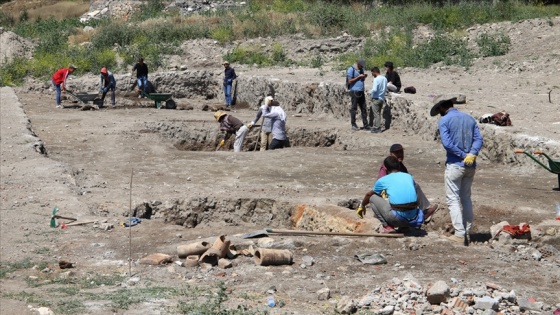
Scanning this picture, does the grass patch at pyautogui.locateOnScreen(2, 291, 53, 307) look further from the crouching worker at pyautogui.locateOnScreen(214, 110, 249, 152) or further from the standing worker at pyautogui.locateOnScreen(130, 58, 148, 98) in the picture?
the standing worker at pyautogui.locateOnScreen(130, 58, 148, 98)

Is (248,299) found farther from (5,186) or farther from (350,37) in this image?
(350,37)

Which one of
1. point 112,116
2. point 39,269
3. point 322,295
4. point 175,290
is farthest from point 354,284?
point 112,116

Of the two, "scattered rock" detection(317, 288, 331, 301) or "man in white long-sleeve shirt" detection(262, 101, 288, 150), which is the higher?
"scattered rock" detection(317, 288, 331, 301)

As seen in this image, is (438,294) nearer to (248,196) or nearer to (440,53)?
(248,196)

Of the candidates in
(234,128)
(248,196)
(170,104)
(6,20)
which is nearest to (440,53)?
(170,104)

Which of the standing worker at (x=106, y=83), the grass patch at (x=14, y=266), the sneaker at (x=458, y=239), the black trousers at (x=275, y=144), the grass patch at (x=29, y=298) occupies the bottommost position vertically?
the black trousers at (x=275, y=144)

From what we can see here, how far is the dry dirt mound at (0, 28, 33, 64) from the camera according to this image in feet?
107

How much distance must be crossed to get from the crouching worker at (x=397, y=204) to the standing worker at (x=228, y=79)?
16038 millimetres

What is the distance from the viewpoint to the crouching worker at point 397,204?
35.0 ft

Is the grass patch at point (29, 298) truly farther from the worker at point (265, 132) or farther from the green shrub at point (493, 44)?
the green shrub at point (493, 44)

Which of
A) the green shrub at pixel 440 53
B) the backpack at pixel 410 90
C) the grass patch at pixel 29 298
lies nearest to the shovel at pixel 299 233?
the grass patch at pixel 29 298

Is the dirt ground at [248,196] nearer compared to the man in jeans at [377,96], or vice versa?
the dirt ground at [248,196]

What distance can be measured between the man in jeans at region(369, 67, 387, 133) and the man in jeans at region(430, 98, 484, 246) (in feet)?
28.9

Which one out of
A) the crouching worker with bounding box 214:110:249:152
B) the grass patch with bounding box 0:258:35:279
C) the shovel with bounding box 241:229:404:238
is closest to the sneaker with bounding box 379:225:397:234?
the shovel with bounding box 241:229:404:238
